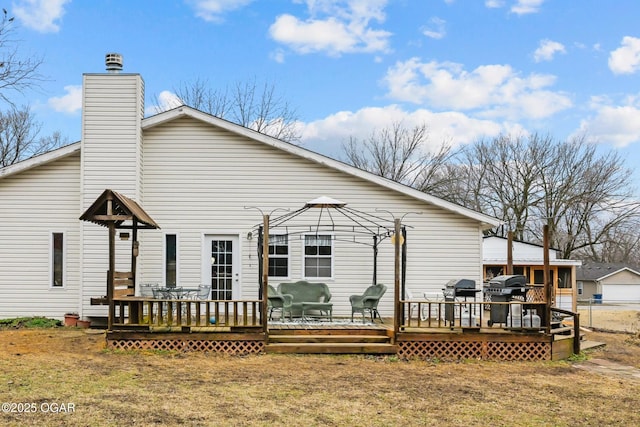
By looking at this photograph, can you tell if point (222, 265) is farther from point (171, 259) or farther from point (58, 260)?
point (58, 260)

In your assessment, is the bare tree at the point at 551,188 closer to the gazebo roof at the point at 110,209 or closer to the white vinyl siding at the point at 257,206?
the white vinyl siding at the point at 257,206

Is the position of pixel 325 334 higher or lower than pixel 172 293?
lower

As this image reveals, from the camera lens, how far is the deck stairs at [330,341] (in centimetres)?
1087

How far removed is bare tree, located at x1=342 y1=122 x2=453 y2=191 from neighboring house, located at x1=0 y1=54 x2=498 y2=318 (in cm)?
2137

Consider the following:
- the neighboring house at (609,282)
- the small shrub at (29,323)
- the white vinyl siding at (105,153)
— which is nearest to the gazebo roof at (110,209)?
the white vinyl siding at (105,153)

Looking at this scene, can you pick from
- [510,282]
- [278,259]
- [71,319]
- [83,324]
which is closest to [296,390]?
[510,282]

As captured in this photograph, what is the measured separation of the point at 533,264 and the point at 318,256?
17.5m

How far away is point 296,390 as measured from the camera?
26.4ft

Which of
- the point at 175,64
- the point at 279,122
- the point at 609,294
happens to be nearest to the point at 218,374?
the point at 175,64

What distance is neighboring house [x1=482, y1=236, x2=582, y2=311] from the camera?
28703 millimetres

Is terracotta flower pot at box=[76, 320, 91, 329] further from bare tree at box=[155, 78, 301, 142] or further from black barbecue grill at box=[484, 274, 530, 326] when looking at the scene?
bare tree at box=[155, 78, 301, 142]

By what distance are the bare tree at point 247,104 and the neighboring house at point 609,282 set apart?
29.4 m

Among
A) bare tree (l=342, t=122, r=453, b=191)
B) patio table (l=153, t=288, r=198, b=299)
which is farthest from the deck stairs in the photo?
bare tree (l=342, t=122, r=453, b=191)

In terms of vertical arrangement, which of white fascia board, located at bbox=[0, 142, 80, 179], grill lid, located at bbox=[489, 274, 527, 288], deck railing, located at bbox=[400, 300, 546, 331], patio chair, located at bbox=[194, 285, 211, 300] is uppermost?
white fascia board, located at bbox=[0, 142, 80, 179]
